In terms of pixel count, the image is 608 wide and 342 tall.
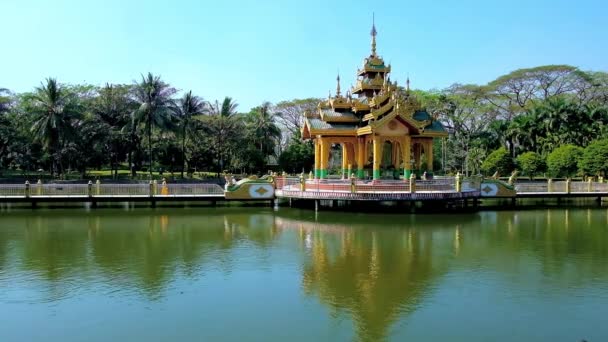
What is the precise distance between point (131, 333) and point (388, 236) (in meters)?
10.6

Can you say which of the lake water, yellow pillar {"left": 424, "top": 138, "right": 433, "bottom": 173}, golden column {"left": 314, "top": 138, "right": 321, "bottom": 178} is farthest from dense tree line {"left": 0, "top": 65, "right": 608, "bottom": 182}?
the lake water

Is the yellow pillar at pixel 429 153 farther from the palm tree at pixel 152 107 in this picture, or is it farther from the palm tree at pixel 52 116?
the palm tree at pixel 52 116

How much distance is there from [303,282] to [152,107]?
31.2 m

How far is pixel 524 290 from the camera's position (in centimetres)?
1024

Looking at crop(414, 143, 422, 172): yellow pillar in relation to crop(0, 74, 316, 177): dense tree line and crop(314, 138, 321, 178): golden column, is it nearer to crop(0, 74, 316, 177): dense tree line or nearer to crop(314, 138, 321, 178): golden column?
crop(314, 138, 321, 178): golden column

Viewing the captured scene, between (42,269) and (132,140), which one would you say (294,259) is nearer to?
(42,269)

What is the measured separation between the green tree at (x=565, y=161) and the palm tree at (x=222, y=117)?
1013 inches

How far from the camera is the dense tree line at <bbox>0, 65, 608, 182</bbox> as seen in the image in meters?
38.9

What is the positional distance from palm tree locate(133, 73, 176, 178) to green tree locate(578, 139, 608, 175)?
96.0 ft

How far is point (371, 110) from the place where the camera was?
26.2 meters

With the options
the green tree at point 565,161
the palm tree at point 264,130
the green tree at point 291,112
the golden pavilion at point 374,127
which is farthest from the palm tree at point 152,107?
the green tree at point 565,161

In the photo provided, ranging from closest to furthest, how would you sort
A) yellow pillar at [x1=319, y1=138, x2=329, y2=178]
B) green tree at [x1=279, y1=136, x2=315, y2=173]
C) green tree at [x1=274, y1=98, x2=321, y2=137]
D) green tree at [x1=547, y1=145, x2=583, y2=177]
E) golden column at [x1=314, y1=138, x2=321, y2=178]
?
yellow pillar at [x1=319, y1=138, x2=329, y2=178], golden column at [x1=314, y1=138, x2=321, y2=178], green tree at [x1=547, y1=145, x2=583, y2=177], green tree at [x1=279, y1=136, x2=315, y2=173], green tree at [x1=274, y1=98, x2=321, y2=137]

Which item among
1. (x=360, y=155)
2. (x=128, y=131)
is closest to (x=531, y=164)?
(x=360, y=155)

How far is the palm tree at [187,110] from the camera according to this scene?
42.9 m
